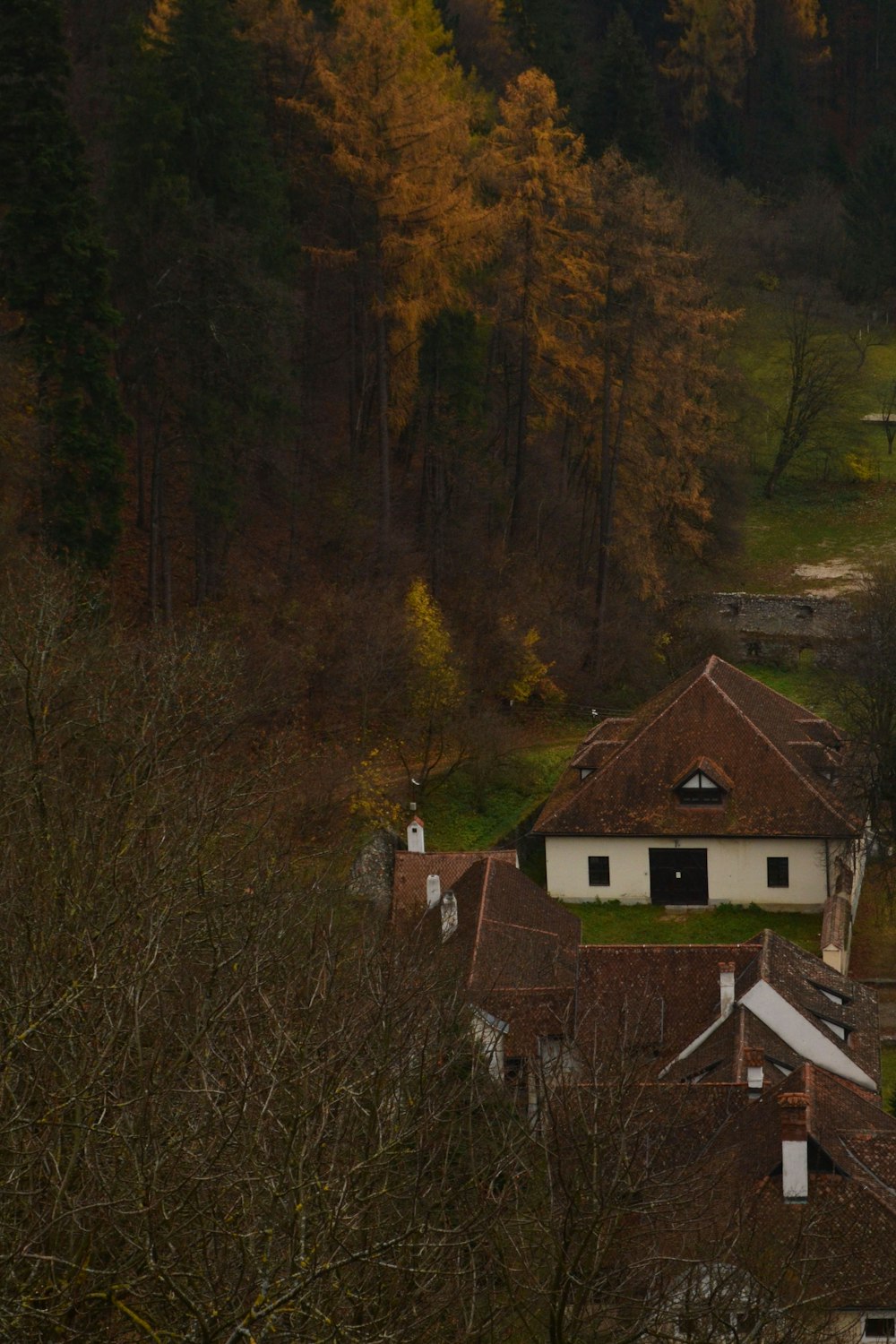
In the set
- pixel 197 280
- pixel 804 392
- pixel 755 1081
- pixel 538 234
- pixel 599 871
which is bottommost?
pixel 599 871

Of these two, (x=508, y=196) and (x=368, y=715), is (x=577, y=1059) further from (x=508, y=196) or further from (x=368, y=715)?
(x=508, y=196)

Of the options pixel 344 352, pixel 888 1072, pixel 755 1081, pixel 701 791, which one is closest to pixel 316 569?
pixel 344 352

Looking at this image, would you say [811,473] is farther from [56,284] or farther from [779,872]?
[56,284]

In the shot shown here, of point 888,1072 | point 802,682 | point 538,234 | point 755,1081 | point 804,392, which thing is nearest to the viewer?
point 755,1081

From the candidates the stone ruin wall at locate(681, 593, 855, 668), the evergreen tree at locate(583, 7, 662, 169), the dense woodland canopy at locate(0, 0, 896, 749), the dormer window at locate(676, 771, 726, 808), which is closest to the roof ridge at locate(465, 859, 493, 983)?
the dense woodland canopy at locate(0, 0, 896, 749)

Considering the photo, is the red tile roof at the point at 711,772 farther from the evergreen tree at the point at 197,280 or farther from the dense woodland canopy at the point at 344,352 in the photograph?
the evergreen tree at the point at 197,280

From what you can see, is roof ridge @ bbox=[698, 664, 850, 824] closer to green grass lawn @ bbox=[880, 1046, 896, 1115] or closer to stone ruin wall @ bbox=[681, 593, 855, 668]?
green grass lawn @ bbox=[880, 1046, 896, 1115]

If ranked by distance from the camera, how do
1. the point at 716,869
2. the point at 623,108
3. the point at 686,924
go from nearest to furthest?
1. the point at 686,924
2. the point at 716,869
3. the point at 623,108
